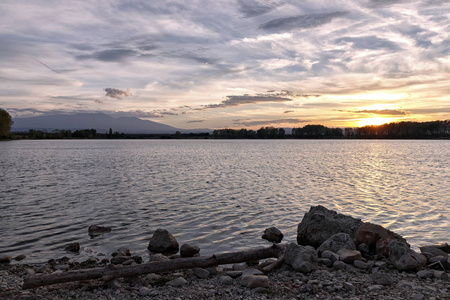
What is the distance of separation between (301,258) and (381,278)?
2.37 metres

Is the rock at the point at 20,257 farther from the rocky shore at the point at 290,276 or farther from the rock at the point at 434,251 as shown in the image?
the rock at the point at 434,251

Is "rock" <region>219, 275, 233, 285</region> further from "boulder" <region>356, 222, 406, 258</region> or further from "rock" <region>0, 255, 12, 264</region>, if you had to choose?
"rock" <region>0, 255, 12, 264</region>

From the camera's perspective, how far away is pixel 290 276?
35.1 ft

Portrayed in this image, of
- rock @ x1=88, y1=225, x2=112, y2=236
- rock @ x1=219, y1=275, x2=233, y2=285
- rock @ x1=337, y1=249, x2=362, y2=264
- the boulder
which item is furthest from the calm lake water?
rock @ x1=337, y1=249, x2=362, y2=264

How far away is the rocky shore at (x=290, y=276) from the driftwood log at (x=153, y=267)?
0.53 feet

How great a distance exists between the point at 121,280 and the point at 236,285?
3.44 m

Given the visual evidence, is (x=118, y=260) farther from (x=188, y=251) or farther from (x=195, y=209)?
(x=195, y=209)

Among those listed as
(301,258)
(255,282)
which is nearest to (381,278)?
(301,258)

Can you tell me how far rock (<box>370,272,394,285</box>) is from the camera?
32.4 ft

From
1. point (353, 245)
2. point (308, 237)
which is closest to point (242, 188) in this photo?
point (308, 237)

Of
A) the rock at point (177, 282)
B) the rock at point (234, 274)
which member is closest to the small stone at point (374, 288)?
the rock at point (234, 274)

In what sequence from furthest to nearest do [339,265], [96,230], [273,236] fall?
[96,230], [273,236], [339,265]

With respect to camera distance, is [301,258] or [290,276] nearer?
[290,276]

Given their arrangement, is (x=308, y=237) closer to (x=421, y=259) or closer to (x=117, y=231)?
(x=421, y=259)
